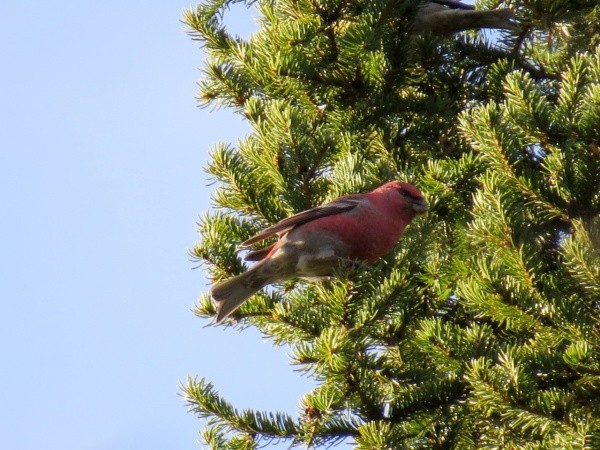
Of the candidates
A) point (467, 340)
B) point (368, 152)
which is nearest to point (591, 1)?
point (368, 152)

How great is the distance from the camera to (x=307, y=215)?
3859 mm

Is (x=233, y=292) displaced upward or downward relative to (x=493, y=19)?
downward

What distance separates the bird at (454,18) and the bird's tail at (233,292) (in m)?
1.55

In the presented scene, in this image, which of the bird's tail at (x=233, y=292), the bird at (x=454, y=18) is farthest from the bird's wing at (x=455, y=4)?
the bird's tail at (x=233, y=292)

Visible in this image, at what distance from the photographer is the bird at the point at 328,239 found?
3.85 meters

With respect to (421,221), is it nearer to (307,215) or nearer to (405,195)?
(405,195)

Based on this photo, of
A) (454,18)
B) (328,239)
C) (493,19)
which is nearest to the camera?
(328,239)

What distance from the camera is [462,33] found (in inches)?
198

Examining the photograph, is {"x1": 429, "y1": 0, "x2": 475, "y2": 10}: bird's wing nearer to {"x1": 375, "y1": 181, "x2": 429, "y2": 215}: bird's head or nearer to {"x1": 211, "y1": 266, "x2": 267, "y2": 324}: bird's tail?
{"x1": 375, "y1": 181, "x2": 429, "y2": 215}: bird's head

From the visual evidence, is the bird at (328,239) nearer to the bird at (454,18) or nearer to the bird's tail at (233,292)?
the bird's tail at (233,292)

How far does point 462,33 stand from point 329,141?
1.65 meters

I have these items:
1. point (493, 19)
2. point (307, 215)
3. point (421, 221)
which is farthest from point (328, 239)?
point (493, 19)

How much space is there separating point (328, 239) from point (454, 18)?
168cm

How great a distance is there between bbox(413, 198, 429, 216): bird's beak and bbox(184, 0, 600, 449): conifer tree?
5 cm
